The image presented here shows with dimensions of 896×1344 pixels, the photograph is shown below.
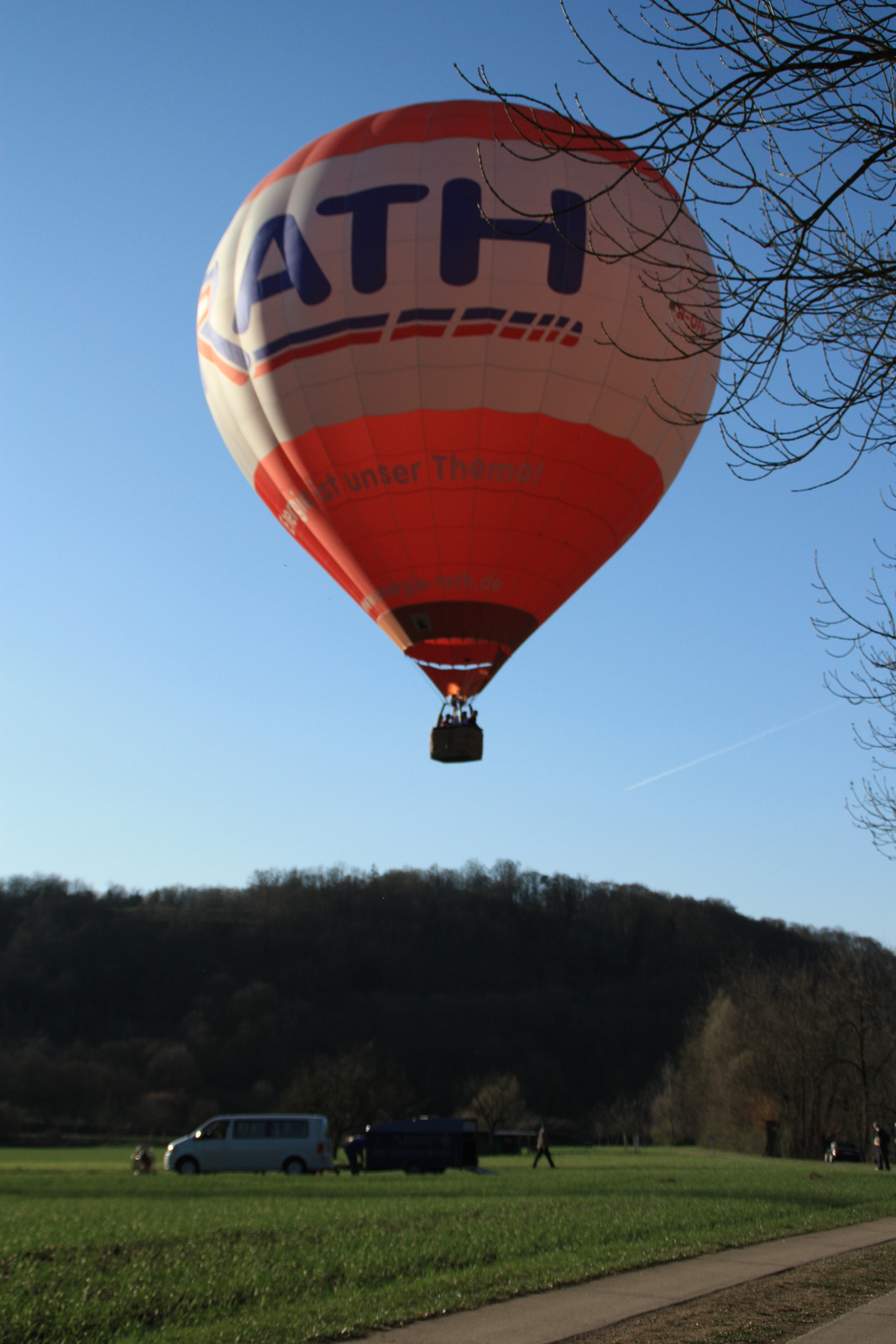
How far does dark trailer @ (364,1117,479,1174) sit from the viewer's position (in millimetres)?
27281

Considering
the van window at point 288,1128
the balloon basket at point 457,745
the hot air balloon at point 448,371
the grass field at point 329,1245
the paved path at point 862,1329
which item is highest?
the hot air balloon at point 448,371

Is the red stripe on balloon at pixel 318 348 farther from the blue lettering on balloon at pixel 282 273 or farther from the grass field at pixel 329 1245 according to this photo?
the grass field at pixel 329 1245

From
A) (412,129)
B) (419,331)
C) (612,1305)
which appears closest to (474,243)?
(419,331)

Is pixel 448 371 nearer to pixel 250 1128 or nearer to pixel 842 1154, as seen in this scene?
pixel 250 1128

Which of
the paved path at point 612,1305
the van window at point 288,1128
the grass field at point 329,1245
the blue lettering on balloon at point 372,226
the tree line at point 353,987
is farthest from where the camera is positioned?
the tree line at point 353,987

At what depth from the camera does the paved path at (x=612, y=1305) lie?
21.6ft

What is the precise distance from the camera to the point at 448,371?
1744 centimetres

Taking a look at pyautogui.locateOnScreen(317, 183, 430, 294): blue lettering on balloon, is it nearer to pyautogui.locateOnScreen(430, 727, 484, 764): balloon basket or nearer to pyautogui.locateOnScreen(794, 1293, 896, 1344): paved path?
pyautogui.locateOnScreen(430, 727, 484, 764): balloon basket

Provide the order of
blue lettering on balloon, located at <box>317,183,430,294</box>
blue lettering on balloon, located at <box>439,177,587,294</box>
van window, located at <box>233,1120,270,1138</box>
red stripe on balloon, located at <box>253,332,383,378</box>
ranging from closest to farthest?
blue lettering on balloon, located at <box>439,177,587,294</box> → blue lettering on balloon, located at <box>317,183,430,294</box> → red stripe on balloon, located at <box>253,332,383,378</box> → van window, located at <box>233,1120,270,1138</box>

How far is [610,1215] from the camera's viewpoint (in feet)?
42.6

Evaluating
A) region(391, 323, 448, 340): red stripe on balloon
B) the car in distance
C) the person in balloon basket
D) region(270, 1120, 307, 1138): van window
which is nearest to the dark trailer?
region(270, 1120, 307, 1138): van window

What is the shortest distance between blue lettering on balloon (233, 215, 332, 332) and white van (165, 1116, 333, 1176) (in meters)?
17.8

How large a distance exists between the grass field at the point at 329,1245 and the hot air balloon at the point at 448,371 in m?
7.50

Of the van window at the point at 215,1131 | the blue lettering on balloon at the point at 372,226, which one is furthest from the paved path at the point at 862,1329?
the van window at the point at 215,1131
